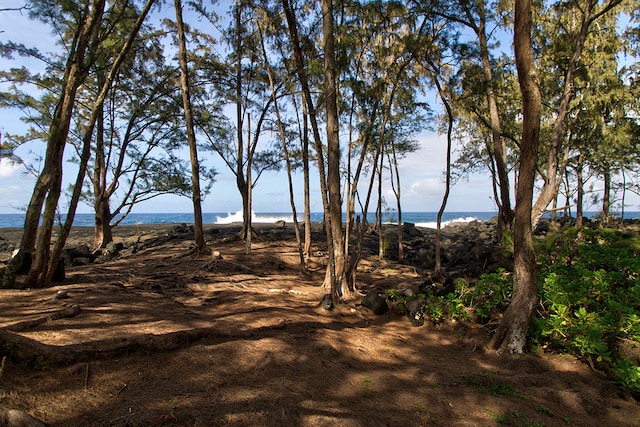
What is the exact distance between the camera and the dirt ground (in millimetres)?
2770

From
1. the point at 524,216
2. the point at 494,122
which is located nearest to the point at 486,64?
the point at 494,122

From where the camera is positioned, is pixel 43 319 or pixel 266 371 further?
pixel 43 319

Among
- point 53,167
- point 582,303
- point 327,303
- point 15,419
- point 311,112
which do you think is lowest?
point 327,303

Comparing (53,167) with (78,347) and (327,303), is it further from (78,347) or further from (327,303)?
(327,303)

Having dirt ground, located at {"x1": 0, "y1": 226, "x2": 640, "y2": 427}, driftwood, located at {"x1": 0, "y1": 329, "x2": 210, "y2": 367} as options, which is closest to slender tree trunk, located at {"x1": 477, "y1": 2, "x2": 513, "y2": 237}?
dirt ground, located at {"x1": 0, "y1": 226, "x2": 640, "y2": 427}

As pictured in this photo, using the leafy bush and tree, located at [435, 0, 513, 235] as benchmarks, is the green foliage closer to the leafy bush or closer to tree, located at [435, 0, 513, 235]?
the leafy bush

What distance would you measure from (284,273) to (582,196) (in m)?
19.8

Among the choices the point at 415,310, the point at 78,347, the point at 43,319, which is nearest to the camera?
the point at 78,347

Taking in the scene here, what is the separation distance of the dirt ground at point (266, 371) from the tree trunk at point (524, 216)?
1.32 feet

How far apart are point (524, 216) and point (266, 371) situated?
13.5 ft

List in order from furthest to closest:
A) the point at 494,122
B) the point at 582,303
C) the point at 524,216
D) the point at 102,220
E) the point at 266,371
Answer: the point at 102,220 < the point at 494,122 < the point at 524,216 < the point at 582,303 < the point at 266,371

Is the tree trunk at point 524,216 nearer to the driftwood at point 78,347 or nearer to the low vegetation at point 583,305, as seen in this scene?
the low vegetation at point 583,305

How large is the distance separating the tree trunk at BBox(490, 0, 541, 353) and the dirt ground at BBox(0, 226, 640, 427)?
15.8 inches

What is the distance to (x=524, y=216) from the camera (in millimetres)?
5137
